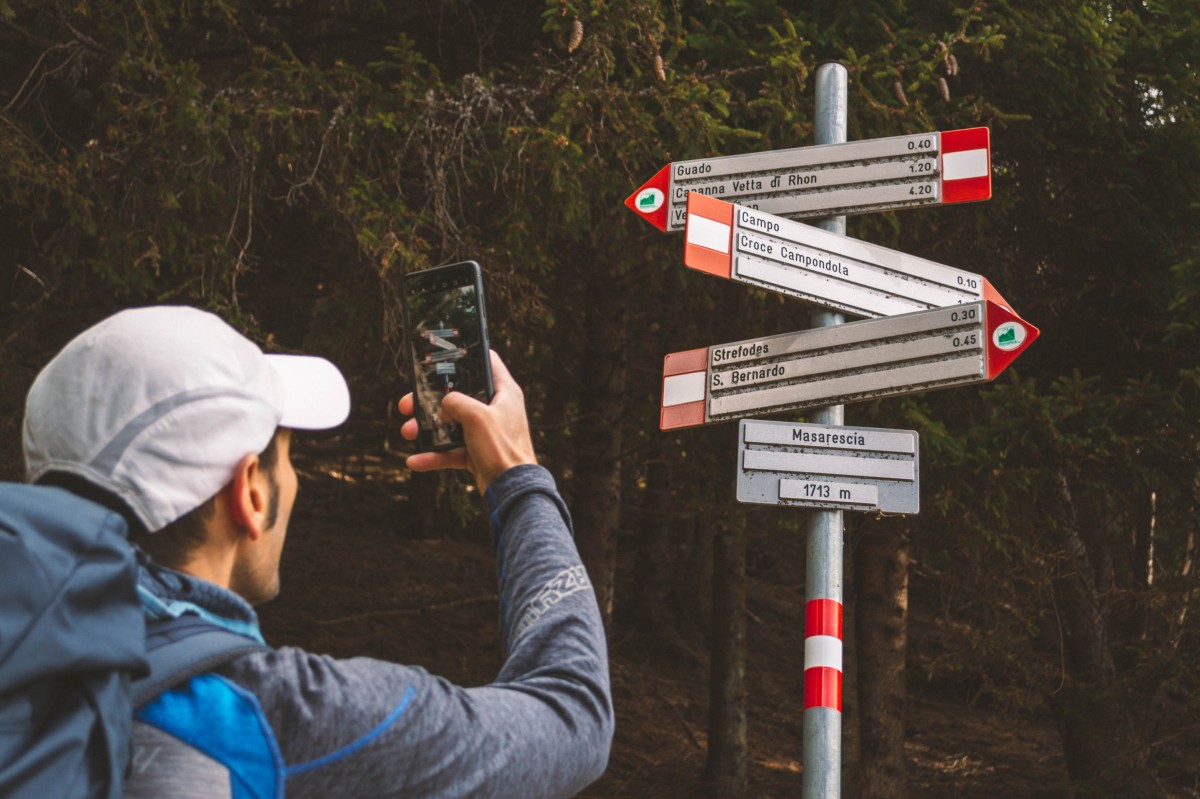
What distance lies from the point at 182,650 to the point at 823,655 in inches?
107

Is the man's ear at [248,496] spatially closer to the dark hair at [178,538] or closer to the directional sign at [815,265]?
the dark hair at [178,538]

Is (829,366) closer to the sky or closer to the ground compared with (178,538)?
closer to the sky

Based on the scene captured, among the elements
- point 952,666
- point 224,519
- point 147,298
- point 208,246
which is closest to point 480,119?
point 208,246

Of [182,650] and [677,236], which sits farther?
[677,236]

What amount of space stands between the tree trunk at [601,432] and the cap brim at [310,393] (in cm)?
734

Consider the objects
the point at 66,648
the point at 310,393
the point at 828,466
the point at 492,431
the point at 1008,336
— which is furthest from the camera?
the point at 828,466

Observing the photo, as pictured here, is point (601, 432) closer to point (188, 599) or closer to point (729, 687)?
point (729, 687)

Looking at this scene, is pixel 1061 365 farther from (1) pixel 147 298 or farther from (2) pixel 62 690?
(2) pixel 62 690

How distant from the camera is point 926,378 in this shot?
358cm

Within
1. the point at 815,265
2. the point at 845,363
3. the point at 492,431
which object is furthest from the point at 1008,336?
the point at 492,431

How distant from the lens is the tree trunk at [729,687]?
10.4 meters

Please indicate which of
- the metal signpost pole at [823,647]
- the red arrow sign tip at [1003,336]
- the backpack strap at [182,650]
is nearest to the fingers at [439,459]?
the backpack strap at [182,650]

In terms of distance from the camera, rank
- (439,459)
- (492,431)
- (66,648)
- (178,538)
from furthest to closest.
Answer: (439,459) < (492,431) < (178,538) < (66,648)

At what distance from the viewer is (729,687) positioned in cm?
1053
